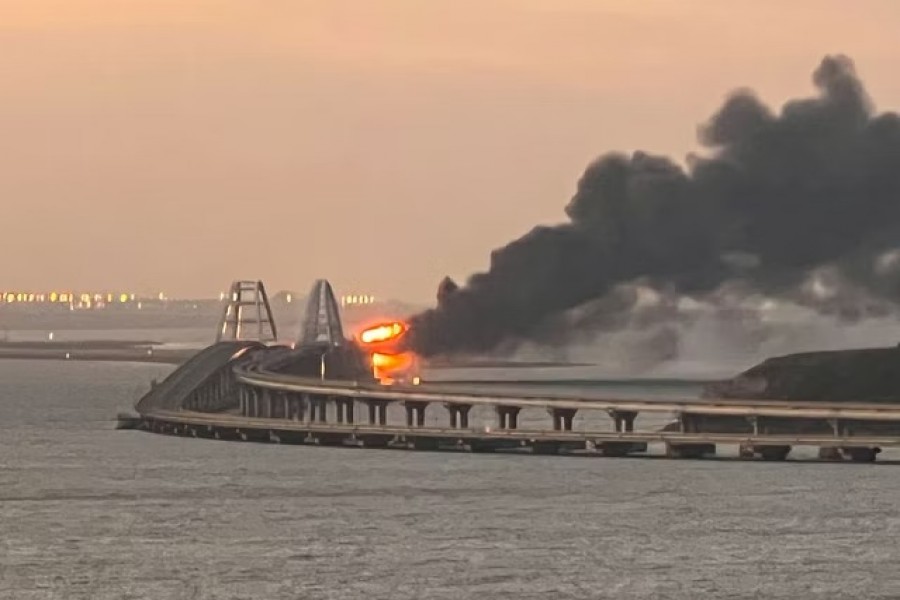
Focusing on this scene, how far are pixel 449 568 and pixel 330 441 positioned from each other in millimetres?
48919

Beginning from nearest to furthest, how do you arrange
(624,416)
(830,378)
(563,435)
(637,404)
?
(563,435) < (637,404) < (624,416) < (830,378)

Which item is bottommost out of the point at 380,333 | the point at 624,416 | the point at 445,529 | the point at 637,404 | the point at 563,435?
the point at 445,529

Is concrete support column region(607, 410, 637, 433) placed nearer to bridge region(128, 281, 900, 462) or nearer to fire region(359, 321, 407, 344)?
bridge region(128, 281, 900, 462)

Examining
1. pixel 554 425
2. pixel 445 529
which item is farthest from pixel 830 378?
pixel 445 529

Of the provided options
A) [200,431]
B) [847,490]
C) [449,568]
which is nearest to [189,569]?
[449,568]

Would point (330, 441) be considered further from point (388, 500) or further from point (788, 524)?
point (788, 524)

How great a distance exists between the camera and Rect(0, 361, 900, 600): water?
64625 millimetres

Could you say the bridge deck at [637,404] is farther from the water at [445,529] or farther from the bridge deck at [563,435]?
the water at [445,529]

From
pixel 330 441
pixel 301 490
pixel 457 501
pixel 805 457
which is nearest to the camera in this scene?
pixel 457 501

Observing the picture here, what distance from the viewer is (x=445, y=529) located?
78.3 metres

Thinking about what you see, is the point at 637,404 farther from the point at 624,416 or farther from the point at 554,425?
the point at 554,425

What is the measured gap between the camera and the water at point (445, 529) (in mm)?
64625

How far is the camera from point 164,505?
88.8 metres

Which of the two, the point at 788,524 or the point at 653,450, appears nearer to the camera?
the point at 788,524
